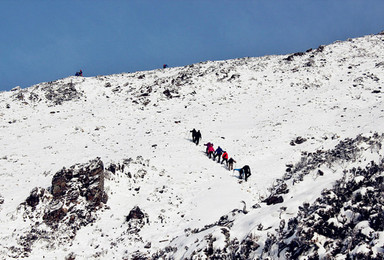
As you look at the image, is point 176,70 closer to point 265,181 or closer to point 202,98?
point 202,98

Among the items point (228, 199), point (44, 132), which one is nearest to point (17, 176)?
point (44, 132)

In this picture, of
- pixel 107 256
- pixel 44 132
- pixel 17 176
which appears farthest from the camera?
pixel 44 132

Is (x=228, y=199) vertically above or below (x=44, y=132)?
below

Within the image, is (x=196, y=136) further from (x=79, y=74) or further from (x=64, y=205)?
(x=79, y=74)

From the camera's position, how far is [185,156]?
1093 inches

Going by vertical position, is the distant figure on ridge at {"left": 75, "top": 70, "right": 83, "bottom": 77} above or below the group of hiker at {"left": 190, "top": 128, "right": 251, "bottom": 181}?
above

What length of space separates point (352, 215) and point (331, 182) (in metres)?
3.62

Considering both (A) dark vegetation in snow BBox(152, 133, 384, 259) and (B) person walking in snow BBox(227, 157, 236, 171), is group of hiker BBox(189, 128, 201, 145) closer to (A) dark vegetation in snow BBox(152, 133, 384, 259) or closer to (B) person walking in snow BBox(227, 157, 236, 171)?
(B) person walking in snow BBox(227, 157, 236, 171)

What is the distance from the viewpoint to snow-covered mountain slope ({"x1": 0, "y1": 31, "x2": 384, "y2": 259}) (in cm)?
1570

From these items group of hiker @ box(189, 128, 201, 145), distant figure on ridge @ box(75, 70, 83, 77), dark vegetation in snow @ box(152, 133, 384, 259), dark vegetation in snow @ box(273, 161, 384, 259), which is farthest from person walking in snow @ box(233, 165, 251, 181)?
distant figure on ridge @ box(75, 70, 83, 77)

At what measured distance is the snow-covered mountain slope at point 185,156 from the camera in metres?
15.7

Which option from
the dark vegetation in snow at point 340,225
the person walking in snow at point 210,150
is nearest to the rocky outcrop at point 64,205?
the person walking in snow at point 210,150

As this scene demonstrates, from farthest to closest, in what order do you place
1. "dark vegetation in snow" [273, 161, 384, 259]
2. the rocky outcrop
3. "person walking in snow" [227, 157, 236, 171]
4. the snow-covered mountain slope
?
"person walking in snow" [227, 157, 236, 171]
the rocky outcrop
the snow-covered mountain slope
"dark vegetation in snow" [273, 161, 384, 259]

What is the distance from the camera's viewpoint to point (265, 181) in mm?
23047
